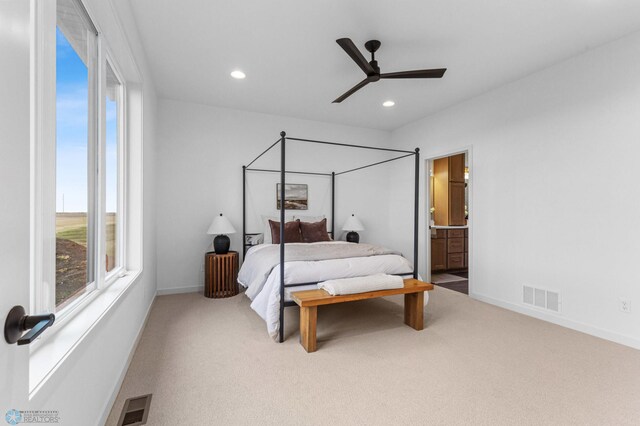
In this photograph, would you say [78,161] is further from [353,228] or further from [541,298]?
[541,298]

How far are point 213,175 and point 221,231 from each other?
0.94 meters

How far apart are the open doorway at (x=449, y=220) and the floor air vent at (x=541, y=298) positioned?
6.76 feet

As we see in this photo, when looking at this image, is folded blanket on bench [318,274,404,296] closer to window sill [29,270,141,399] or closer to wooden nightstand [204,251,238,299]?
window sill [29,270,141,399]

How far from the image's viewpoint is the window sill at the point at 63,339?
39.3 inches

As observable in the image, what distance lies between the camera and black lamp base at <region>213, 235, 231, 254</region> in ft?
13.5

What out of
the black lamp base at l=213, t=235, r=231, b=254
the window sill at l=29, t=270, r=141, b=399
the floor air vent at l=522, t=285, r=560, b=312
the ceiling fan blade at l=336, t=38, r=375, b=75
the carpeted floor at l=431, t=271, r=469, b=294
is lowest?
the carpeted floor at l=431, t=271, r=469, b=294

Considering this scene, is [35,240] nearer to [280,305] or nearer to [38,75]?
[38,75]

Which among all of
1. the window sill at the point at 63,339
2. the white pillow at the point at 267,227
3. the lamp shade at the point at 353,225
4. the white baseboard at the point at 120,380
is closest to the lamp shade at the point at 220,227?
the white pillow at the point at 267,227

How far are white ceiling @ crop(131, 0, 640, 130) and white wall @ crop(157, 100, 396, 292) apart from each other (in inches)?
21.9

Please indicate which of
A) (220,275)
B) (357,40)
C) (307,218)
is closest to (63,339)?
(220,275)

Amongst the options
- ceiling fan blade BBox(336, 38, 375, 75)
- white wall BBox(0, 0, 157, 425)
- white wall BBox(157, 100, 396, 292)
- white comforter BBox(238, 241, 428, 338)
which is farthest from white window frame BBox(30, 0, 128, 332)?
white wall BBox(157, 100, 396, 292)

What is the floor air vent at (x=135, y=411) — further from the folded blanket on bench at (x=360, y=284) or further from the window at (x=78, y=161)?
the folded blanket on bench at (x=360, y=284)

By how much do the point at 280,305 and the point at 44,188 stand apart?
6.15ft

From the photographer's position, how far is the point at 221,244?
411 cm
